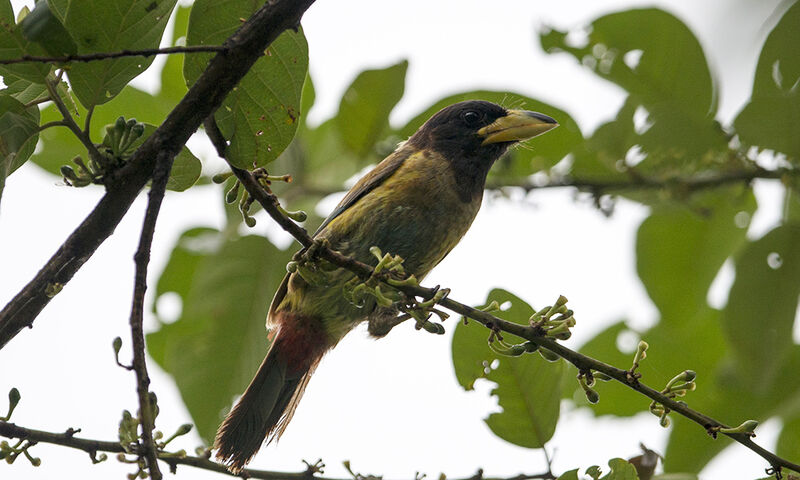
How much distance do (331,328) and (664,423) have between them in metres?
1.92

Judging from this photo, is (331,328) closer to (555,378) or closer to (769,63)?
(555,378)

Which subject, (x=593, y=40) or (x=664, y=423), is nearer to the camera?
(x=664, y=423)

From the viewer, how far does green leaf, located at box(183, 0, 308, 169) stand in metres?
2.20

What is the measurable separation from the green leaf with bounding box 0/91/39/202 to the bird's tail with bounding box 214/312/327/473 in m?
1.64

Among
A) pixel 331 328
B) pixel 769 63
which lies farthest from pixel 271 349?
pixel 769 63

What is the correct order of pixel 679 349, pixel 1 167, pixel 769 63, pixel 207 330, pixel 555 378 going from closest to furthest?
pixel 1 167 < pixel 555 378 < pixel 769 63 < pixel 207 330 < pixel 679 349

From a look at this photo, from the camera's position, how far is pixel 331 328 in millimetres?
3803

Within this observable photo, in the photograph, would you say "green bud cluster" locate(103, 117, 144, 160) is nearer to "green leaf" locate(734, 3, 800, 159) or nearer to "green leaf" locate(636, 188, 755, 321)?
"green leaf" locate(734, 3, 800, 159)

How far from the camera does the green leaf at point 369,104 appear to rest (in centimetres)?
377

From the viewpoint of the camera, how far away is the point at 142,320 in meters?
1.75

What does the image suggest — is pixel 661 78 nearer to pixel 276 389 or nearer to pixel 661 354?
pixel 661 354

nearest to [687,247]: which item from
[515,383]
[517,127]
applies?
[517,127]

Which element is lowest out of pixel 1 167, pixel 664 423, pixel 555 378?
pixel 664 423

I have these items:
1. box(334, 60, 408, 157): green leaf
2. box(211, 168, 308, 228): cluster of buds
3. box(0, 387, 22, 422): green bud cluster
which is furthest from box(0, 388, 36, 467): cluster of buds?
box(334, 60, 408, 157): green leaf
